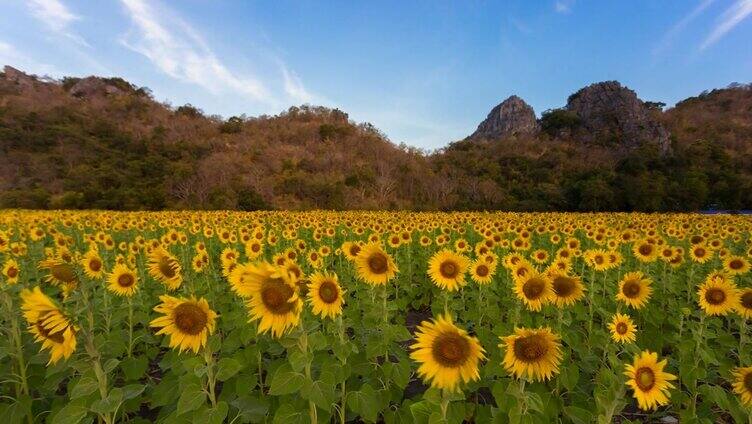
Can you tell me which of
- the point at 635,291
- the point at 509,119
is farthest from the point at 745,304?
the point at 509,119

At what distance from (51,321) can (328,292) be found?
1965 mm

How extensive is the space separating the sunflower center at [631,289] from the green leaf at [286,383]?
4526mm

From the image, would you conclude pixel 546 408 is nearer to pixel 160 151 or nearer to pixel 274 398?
pixel 274 398

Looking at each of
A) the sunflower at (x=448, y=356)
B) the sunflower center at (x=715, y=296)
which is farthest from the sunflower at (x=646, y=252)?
the sunflower at (x=448, y=356)

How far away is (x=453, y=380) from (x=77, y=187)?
186 feet

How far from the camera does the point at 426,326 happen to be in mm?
2664

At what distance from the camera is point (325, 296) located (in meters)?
3.47

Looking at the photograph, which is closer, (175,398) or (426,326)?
(426,326)

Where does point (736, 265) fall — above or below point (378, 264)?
above

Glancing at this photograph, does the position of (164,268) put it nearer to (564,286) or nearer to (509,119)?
(564,286)

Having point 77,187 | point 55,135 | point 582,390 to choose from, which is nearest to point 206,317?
point 582,390

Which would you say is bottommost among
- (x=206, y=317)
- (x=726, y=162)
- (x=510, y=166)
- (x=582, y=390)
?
(x=582, y=390)

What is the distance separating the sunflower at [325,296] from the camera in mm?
3404

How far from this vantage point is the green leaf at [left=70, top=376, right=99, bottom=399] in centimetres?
261
